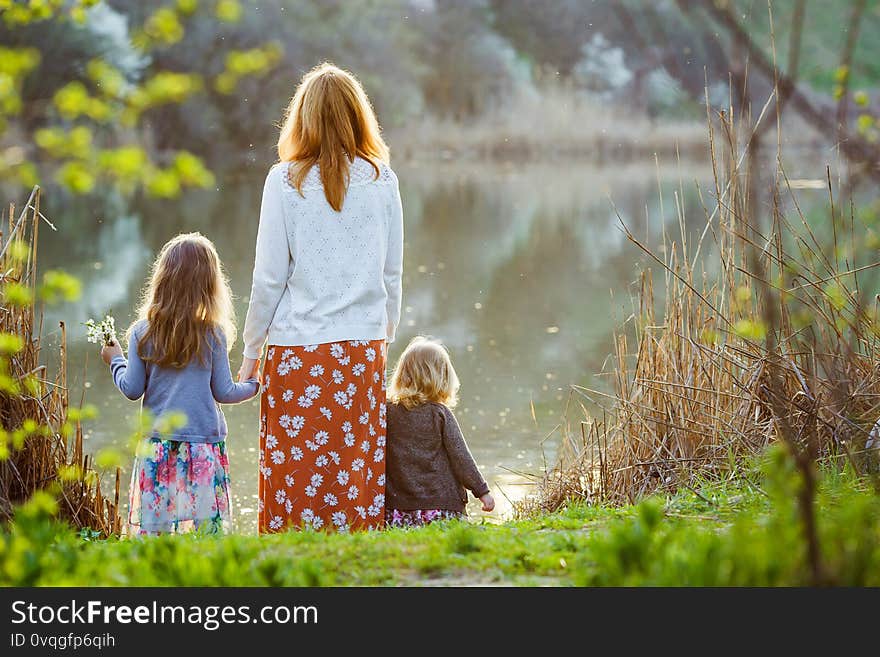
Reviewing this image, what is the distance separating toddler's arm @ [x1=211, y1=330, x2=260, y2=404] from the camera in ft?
10.3

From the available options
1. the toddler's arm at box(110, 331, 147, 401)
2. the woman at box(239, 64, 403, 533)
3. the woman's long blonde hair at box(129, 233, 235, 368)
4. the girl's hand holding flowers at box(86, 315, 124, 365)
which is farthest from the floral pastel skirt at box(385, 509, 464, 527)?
the girl's hand holding flowers at box(86, 315, 124, 365)

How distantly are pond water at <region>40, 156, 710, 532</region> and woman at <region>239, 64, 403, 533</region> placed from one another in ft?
2.87

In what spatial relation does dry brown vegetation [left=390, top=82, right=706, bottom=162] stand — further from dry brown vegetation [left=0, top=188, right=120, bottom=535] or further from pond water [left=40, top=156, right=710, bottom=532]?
dry brown vegetation [left=0, top=188, right=120, bottom=535]

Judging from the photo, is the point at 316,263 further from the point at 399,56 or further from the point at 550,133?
the point at 399,56

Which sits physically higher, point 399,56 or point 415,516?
point 399,56

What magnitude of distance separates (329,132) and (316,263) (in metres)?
0.36

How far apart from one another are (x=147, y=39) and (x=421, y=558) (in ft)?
3.66

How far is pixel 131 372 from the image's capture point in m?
3.13

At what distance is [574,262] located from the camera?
1082 cm

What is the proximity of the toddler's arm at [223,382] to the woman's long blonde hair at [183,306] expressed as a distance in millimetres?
35

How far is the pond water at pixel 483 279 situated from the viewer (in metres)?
5.73

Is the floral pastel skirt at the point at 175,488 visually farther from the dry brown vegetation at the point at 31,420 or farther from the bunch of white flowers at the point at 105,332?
the bunch of white flowers at the point at 105,332

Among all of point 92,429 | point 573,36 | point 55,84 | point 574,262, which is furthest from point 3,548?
point 573,36

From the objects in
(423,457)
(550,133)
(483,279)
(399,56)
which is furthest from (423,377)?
(399,56)
